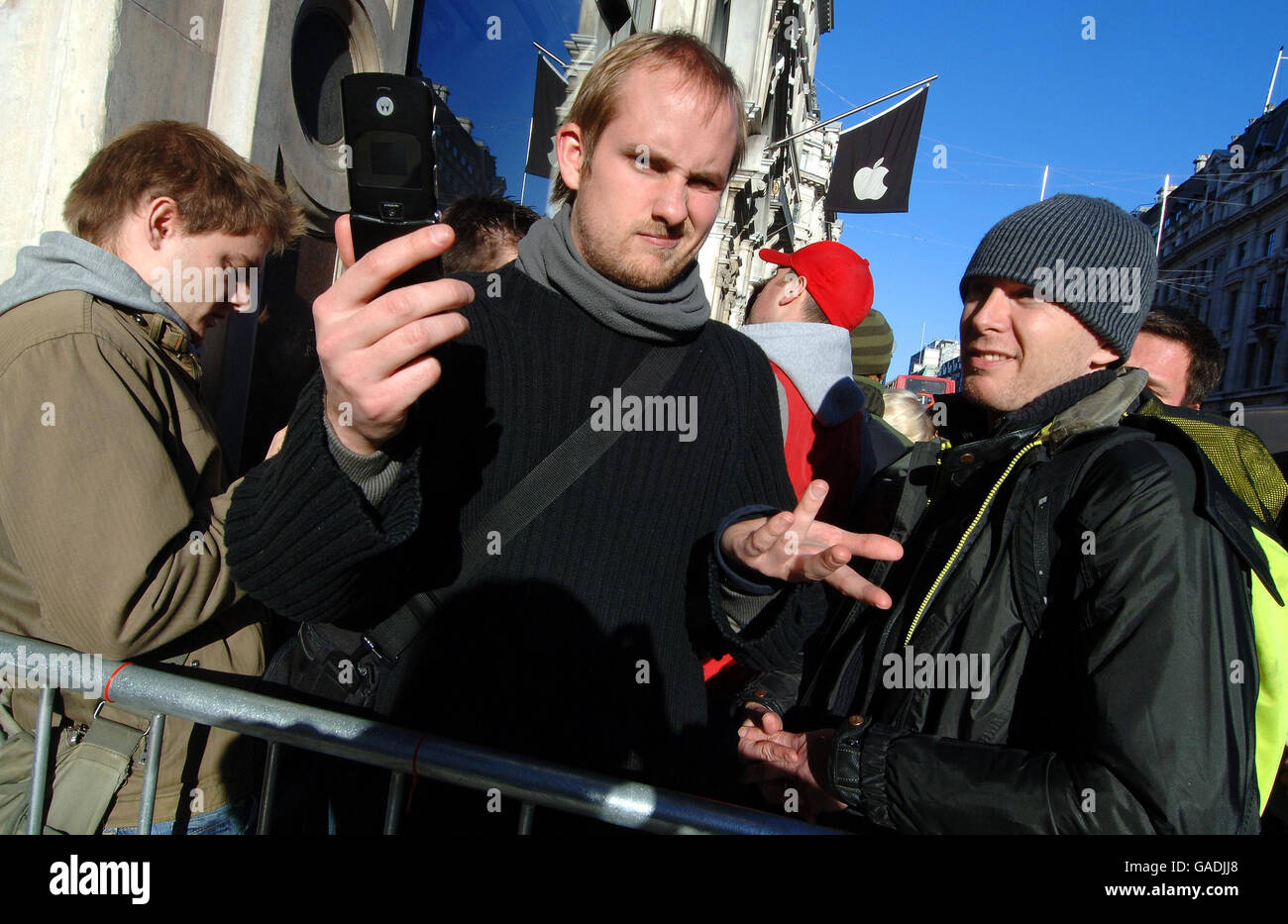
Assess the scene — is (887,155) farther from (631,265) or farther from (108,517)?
(108,517)

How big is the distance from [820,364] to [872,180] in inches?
404

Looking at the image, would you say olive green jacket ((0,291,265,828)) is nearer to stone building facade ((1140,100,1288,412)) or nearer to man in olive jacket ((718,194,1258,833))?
man in olive jacket ((718,194,1258,833))

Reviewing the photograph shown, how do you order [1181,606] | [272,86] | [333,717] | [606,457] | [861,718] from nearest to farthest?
[1181,606], [333,717], [606,457], [861,718], [272,86]

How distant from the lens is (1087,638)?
1.52 meters

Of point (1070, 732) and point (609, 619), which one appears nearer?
point (1070, 732)

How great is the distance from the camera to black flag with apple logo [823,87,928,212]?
12016 millimetres

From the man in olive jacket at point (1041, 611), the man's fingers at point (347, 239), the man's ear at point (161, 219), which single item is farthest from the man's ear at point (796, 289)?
the man's fingers at point (347, 239)

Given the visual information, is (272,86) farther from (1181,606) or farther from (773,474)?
(1181,606)

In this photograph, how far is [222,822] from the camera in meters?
1.94

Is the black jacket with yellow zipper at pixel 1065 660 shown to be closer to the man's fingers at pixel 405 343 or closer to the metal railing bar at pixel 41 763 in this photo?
Answer: the man's fingers at pixel 405 343

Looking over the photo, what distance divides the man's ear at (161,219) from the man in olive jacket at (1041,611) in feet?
5.25

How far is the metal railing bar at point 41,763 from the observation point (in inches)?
65.8
